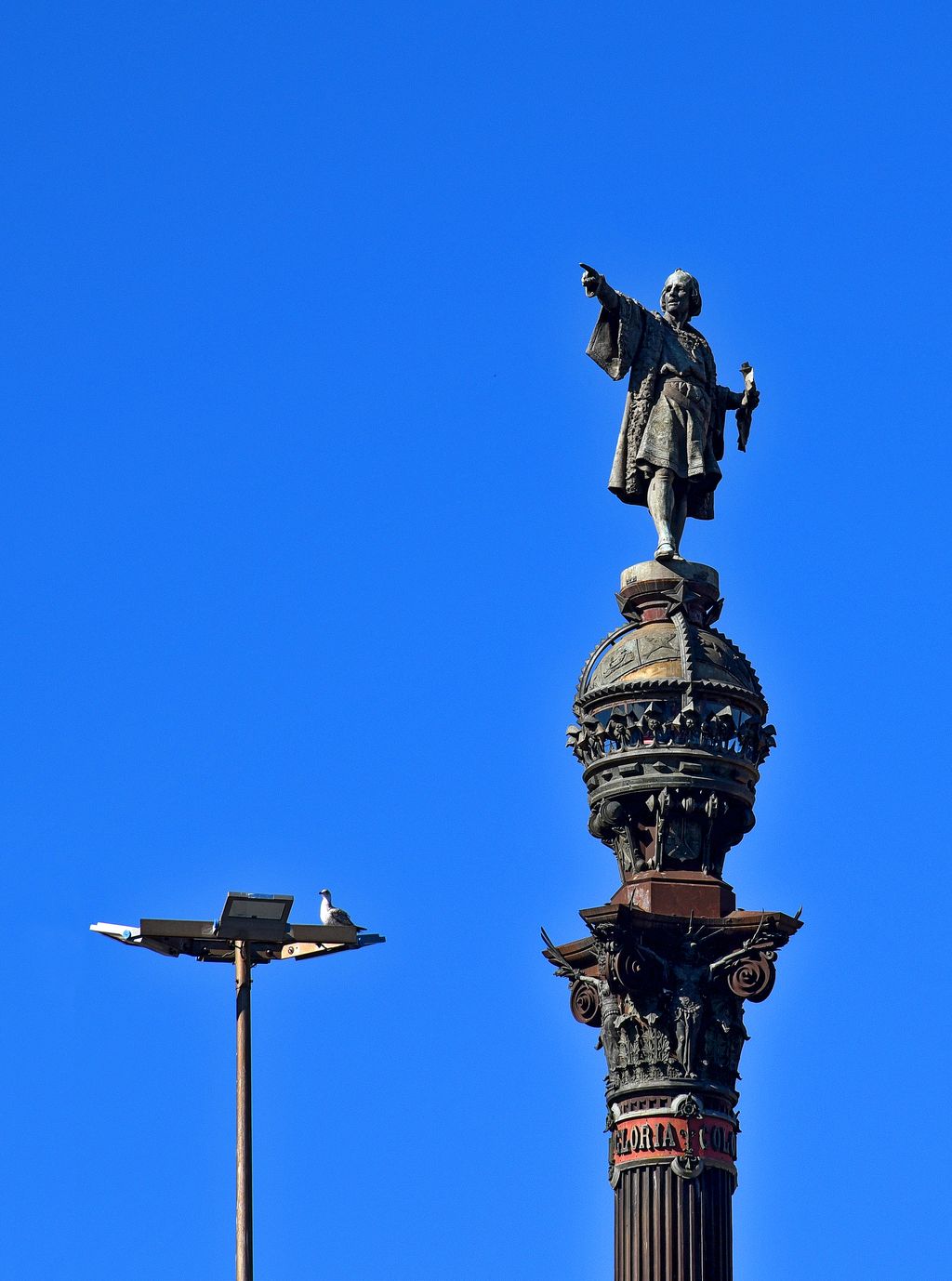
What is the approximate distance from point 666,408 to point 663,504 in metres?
1.26

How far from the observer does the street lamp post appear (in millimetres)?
35719

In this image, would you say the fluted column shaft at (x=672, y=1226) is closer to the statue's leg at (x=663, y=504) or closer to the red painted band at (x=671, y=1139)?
the red painted band at (x=671, y=1139)

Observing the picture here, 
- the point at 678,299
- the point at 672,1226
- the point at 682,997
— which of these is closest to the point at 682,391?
the point at 678,299

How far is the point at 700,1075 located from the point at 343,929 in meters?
4.81

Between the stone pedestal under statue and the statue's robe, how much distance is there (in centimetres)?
229

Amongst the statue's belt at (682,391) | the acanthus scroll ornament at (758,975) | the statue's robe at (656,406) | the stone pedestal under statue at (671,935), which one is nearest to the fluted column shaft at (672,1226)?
the stone pedestal under statue at (671,935)

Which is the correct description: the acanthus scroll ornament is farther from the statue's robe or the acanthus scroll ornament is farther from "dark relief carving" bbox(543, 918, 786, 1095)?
the statue's robe

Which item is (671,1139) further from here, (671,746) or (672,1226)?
(671,746)

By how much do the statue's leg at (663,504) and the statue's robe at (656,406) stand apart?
0.35 feet

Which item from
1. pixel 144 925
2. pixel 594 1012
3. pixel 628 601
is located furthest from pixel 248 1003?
pixel 628 601

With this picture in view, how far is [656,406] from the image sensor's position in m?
43.8

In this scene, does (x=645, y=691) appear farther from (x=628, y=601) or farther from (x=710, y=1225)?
(x=710, y=1225)

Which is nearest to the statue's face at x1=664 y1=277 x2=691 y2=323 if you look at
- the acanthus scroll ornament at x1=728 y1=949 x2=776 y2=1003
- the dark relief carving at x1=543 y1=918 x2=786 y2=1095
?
the dark relief carving at x1=543 y1=918 x2=786 y2=1095

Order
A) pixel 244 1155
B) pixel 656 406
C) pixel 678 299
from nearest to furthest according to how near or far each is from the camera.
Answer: pixel 244 1155
pixel 656 406
pixel 678 299
